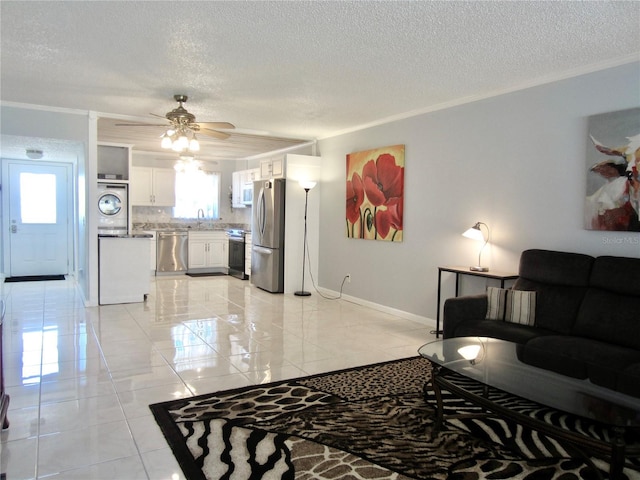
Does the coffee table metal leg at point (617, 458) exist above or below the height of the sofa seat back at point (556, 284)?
below

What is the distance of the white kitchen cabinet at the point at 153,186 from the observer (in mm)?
8812

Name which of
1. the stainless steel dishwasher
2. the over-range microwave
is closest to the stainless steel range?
the over-range microwave

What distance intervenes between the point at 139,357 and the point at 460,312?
270cm

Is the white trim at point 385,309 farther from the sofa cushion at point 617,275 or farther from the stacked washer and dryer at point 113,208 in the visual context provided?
the stacked washer and dryer at point 113,208

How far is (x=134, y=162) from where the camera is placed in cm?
911

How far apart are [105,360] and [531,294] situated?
138 inches

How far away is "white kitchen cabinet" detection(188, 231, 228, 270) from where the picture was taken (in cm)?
897

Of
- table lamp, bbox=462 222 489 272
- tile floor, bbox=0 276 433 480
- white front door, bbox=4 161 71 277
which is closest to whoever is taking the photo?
tile floor, bbox=0 276 433 480

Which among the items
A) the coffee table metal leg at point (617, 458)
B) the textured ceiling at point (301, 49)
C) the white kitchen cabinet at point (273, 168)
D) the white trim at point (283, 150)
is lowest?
the coffee table metal leg at point (617, 458)

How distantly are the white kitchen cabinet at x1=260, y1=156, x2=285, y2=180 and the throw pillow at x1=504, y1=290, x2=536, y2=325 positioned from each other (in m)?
4.17

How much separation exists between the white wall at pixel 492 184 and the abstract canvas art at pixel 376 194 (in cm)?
11

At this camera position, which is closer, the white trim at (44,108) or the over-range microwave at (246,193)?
the white trim at (44,108)

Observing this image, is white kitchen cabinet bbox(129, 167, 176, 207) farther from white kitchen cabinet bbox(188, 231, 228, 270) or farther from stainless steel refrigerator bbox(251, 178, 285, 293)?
stainless steel refrigerator bbox(251, 178, 285, 293)

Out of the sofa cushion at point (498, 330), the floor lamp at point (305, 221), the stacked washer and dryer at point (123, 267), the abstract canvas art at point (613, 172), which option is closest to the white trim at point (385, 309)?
the floor lamp at point (305, 221)
